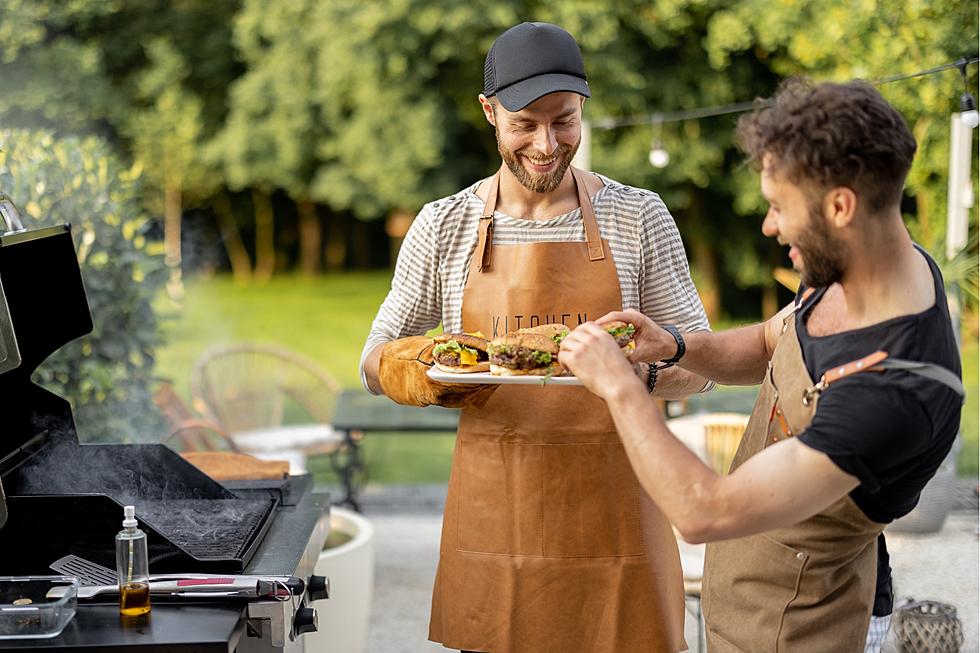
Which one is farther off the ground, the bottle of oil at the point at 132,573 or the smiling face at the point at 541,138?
the smiling face at the point at 541,138

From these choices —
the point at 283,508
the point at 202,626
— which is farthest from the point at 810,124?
the point at 283,508

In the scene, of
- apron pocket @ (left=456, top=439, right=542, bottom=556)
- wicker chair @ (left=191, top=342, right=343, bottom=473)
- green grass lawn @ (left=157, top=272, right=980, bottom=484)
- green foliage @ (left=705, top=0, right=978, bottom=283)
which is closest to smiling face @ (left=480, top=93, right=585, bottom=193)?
apron pocket @ (left=456, top=439, right=542, bottom=556)

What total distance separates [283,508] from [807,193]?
167cm

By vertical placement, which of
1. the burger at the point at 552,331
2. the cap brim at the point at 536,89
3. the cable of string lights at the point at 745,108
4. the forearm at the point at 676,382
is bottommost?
the forearm at the point at 676,382

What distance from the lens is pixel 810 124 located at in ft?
5.62

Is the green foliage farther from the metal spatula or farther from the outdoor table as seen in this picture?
the metal spatula

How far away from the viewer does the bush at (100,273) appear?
4520mm

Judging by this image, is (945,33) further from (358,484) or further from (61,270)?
(61,270)

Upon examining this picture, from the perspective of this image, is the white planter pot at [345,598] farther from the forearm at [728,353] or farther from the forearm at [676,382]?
the forearm at [728,353]

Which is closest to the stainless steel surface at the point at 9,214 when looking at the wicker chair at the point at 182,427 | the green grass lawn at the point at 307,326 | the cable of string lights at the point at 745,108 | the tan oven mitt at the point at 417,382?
the tan oven mitt at the point at 417,382

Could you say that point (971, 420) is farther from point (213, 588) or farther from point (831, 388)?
point (213, 588)

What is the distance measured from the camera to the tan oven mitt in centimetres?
237

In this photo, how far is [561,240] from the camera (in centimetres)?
260

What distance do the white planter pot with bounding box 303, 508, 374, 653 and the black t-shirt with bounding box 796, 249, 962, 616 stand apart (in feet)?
7.13
